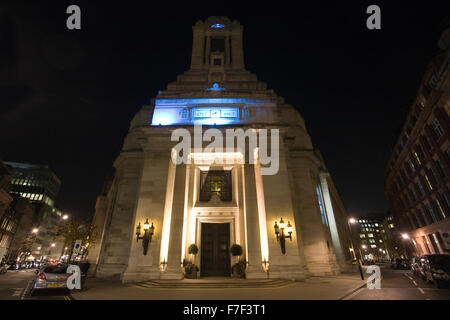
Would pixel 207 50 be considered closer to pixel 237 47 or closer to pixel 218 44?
pixel 218 44

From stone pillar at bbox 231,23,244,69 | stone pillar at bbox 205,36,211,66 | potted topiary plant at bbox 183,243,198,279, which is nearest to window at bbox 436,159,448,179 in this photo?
stone pillar at bbox 231,23,244,69

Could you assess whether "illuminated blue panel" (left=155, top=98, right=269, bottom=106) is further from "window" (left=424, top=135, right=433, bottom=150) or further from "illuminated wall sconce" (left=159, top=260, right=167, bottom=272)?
"window" (left=424, top=135, right=433, bottom=150)

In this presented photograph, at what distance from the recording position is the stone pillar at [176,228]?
1481cm

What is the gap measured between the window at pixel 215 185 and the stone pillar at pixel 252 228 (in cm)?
301

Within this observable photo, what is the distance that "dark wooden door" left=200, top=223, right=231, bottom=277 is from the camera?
57.3 feet

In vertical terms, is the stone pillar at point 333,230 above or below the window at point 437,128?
below

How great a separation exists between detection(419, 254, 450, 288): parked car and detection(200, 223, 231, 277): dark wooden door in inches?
492

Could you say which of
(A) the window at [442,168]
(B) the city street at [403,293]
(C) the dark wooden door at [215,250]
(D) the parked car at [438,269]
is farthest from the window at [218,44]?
(B) the city street at [403,293]

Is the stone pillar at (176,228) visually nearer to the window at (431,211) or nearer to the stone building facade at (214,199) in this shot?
the stone building facade at (214,199)
